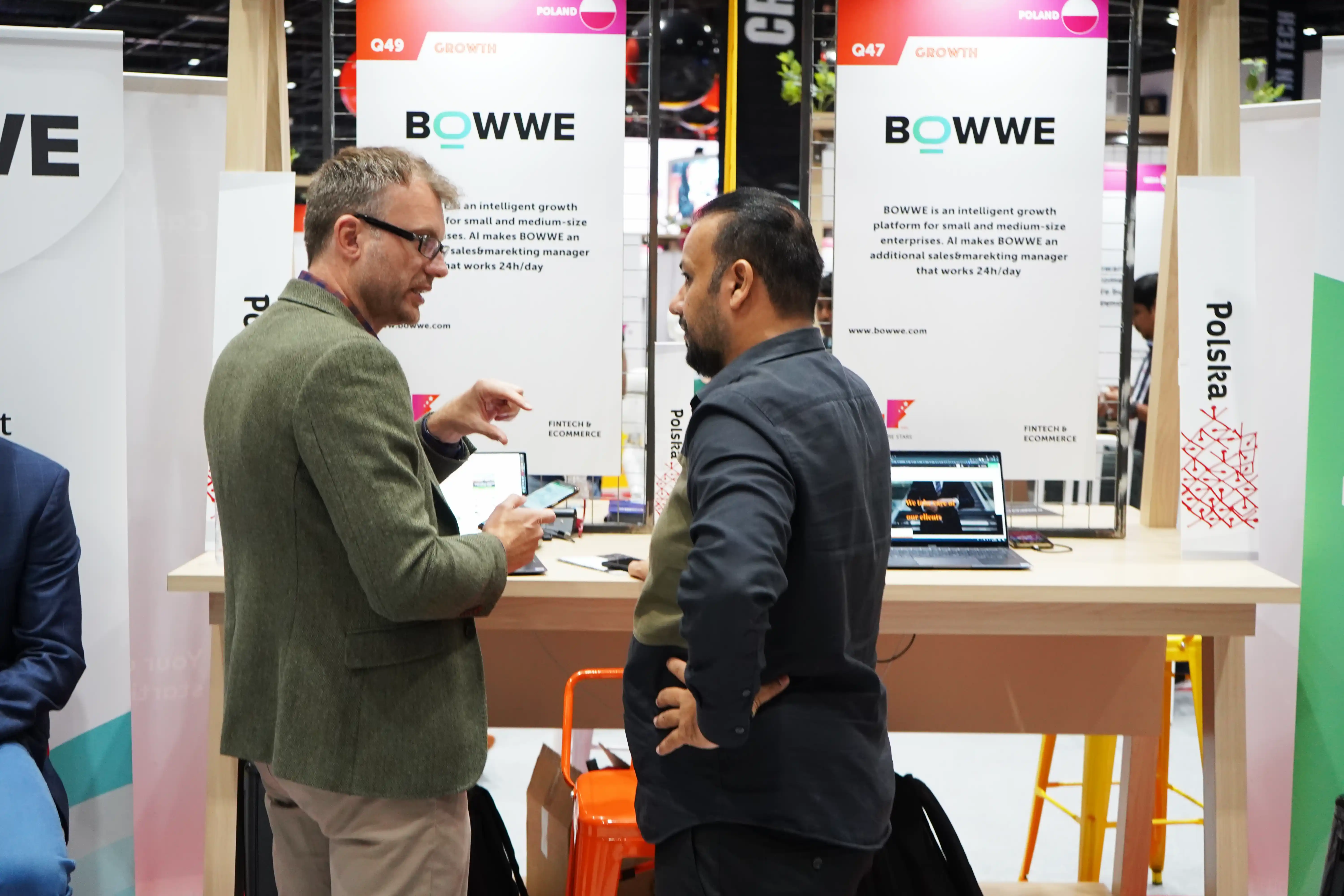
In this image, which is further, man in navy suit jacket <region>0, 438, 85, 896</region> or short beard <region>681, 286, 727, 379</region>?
man in navy suit jacket <region>0, 438, 85, 896</region>

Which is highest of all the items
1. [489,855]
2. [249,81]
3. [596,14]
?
[596,14]

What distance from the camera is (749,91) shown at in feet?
22.0

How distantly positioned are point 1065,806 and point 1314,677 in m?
1.75

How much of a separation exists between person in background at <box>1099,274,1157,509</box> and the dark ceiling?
9.59 ft

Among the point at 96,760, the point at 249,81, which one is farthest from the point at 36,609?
the point at 249,81

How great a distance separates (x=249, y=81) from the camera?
2842 millimetres

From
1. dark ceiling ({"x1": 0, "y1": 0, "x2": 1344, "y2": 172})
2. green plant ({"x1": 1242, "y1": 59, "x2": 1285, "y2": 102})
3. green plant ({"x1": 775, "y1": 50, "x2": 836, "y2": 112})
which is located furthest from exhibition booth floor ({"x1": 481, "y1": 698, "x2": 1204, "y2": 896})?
dark ceiling ({"x1": 0, "y1": 0, "x2": 1344, "y2": 172})

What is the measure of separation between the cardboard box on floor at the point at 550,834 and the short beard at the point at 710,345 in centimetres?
140

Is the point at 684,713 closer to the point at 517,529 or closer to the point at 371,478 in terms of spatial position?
the point at 517,529

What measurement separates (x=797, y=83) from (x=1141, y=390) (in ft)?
8.54

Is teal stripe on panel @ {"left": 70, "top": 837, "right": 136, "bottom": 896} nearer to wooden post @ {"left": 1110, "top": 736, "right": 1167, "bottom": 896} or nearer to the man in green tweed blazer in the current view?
the man in green tweed blazer

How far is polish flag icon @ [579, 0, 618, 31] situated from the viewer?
299 centimetres

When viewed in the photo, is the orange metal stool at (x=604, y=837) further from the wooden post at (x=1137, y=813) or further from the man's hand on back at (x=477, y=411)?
the wooden post at (x=1137, y=813)

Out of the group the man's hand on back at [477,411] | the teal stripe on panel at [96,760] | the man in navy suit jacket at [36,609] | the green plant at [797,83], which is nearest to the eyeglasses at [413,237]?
the man's hand on back at [477,411]
